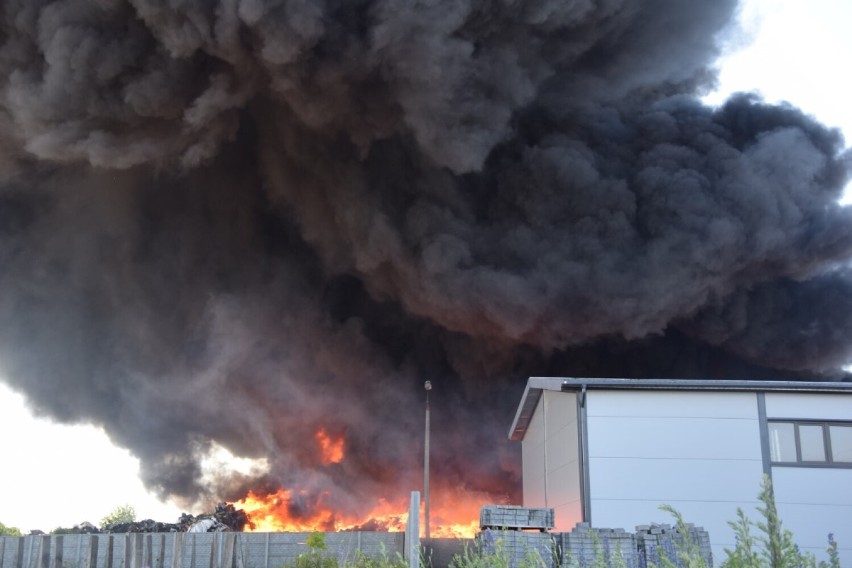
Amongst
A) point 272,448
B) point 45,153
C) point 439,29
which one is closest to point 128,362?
point 272,448

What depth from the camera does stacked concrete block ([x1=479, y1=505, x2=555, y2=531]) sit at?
14523mm

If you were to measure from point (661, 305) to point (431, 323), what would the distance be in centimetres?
1059

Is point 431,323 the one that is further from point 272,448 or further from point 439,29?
point 439,29

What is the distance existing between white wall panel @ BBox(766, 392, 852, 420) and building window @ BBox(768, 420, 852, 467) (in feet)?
0.49

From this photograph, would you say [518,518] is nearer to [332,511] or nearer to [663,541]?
[663,541]

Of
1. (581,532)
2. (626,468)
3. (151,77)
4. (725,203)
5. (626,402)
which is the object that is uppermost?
(151,77)

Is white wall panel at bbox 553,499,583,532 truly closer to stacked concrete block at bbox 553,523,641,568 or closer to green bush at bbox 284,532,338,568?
stacked concrete block at bbox 553,523,641,568

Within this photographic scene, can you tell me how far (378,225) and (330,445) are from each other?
10.3 metres

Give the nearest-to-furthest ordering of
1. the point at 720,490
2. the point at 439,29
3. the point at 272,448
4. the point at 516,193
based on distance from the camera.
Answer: the point at 720,490 → the point at 439,29 → the point at 516,193 → the point at 272,448

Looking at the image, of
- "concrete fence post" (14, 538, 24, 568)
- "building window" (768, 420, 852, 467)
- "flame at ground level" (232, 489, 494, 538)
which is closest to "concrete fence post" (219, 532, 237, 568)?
"concrete fence post" (14, 538, 24, 568)

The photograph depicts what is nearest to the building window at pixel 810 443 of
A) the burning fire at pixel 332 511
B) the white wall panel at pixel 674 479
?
the white wall panel at pixel 674 479

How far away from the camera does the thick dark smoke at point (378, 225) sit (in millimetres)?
27156

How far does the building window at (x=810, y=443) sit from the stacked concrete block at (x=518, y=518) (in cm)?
570

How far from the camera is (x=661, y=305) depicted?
29.7 metres
